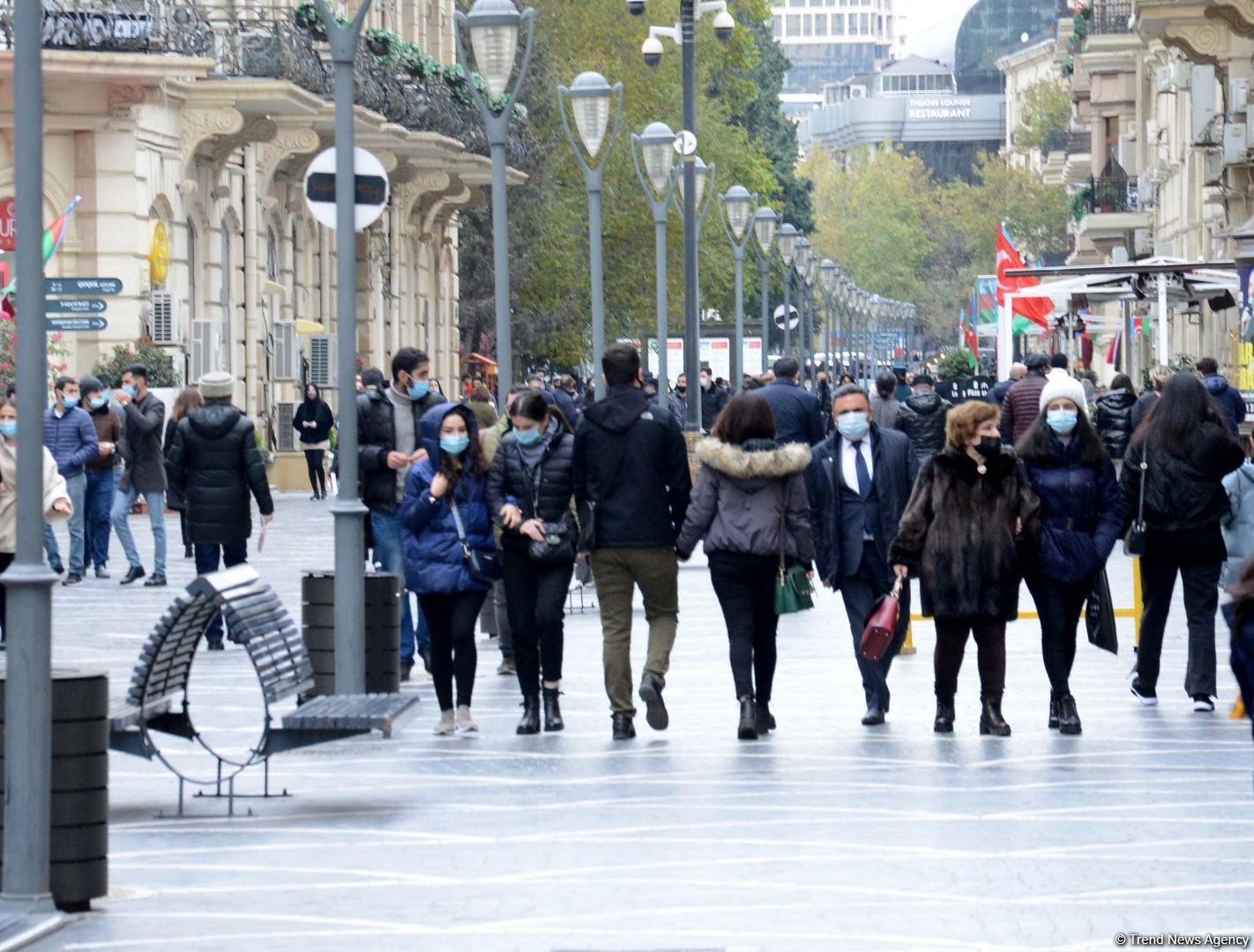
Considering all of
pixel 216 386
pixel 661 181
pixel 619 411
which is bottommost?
pixel 619 411

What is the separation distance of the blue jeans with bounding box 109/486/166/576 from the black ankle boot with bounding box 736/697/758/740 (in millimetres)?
9980

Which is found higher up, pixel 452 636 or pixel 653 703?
pixel 452 636

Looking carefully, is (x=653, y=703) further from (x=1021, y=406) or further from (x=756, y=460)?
(x=1021, y=406)

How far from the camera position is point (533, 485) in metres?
12.7

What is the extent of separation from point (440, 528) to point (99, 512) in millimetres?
10586

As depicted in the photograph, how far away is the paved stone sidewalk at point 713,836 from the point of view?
8.20m

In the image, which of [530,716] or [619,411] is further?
[530,716]

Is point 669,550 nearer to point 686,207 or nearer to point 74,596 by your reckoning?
point 74,596

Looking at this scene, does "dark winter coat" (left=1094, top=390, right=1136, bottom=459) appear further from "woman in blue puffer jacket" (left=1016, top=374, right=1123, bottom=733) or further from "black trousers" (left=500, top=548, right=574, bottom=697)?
"black trousers" (left=500, top=548, right=574, bottom=697)

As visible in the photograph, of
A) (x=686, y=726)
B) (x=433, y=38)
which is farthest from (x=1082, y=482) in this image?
(x=433, y=38)

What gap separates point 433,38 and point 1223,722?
39.9 metres

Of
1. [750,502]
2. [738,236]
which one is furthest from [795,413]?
[738,236]

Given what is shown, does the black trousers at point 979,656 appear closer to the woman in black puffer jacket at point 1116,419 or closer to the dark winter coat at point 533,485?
the dark winter coat at point 533,485

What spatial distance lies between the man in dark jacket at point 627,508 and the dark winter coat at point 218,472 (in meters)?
5.10
